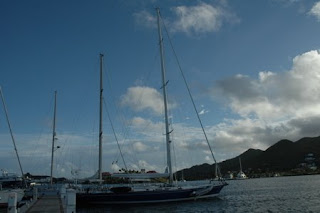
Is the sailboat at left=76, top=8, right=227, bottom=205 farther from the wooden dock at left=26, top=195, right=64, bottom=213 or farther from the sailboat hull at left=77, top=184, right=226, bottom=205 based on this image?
the wooden dock at left=26, top=195, right=64, bottom=213

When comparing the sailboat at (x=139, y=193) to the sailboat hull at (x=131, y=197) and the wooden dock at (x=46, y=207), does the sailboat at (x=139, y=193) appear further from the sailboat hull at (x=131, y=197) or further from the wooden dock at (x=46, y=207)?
the wooden dock at (x=46, y=207)

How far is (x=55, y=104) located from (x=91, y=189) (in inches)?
986

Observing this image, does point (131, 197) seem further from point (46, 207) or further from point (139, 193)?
point (46, 207)

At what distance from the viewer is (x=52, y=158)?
60156 mm

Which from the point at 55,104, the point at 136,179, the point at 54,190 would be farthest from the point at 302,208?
the point at 55,104

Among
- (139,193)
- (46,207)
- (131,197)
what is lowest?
(46,207)

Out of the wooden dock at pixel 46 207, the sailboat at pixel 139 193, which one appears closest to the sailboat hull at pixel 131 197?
the sailboat at pixel 139 193

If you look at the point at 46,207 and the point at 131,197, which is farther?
the point at 131,197

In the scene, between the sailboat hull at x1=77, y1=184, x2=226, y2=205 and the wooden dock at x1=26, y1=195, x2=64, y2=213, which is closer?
the wooden dock at x1=26, y1=195, x2=64, y2=213

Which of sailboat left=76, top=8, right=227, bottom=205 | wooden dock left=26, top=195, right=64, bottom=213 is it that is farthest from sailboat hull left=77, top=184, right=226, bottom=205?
wooden dock left=26, top=195, right=64, bottom=213

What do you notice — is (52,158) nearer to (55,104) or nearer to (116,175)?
(55,104)

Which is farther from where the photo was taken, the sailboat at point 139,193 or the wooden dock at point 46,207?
the sailboat at point 139,193

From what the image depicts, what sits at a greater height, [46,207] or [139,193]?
[139,193]

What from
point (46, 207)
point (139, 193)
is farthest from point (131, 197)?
point (46, 207)
